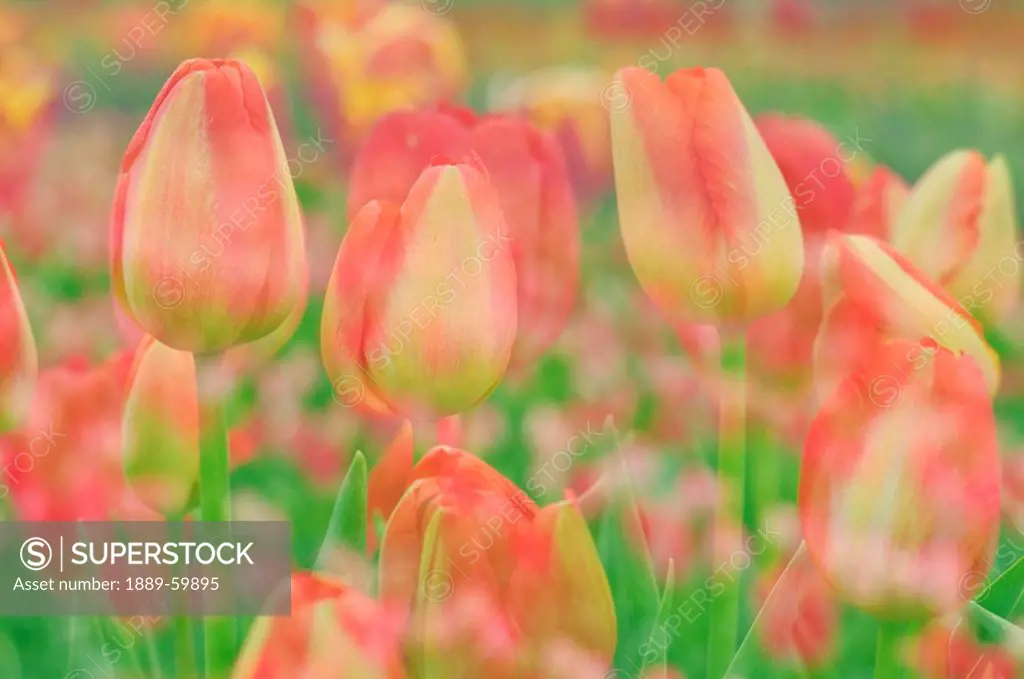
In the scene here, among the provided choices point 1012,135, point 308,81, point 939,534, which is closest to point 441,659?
point 939,534

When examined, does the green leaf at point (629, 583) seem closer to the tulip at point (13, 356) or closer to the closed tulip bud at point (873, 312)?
the closed tulip bud at point (873, 312)

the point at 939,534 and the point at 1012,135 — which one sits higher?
the point at 1012,135

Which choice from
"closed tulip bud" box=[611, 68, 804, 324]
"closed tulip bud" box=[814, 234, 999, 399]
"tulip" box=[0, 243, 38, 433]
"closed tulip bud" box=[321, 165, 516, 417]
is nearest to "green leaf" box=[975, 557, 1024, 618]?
"closed tulip bud" box=[814, 234, 999, 399]

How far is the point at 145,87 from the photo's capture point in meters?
0.64

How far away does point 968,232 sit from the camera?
0.64 m

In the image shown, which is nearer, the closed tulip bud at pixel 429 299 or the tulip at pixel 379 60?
the closed tulip bud at pixel 429 299

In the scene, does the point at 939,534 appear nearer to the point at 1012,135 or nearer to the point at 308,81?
the point at 1012,135

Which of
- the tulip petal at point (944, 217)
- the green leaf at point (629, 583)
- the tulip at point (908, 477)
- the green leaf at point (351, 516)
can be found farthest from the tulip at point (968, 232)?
the green leaf at point (351, 516)

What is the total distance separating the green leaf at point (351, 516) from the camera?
0.61m

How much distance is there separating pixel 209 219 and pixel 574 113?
0.24 m

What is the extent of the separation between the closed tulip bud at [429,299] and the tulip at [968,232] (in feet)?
0.79

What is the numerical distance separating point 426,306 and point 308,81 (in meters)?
0.20

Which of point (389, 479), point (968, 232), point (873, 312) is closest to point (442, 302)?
point (389, 479)

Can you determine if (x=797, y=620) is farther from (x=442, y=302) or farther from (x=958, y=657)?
(x=442, y=302)
